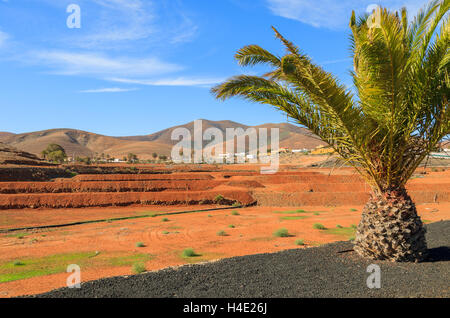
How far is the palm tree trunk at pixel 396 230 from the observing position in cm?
751

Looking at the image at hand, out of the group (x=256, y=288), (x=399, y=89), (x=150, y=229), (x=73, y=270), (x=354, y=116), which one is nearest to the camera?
(x=256, y=288)

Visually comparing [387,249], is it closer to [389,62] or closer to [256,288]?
[256,288]

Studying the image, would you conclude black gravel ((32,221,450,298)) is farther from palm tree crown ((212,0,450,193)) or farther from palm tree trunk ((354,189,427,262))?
palm tree crown ((212,0,450,193))

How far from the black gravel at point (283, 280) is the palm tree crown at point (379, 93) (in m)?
2.02

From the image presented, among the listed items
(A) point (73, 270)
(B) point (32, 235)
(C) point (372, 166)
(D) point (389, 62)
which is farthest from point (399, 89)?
(B) point (32, 235)

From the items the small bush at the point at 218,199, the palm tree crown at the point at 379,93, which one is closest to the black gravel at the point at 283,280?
the palm tree crown at the point at 379,93

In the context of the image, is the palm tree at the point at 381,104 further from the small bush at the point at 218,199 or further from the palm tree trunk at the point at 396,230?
Answer: the small bush at the point at 218,199

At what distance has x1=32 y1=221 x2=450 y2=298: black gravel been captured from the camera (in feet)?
19.2

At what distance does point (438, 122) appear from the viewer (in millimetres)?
7211

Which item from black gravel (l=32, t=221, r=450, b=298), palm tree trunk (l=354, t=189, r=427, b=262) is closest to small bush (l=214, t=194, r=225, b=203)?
black gravel (l=32, t=221, r=450, b=298)

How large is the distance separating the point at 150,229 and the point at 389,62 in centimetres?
1544

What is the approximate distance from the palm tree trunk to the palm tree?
2cm

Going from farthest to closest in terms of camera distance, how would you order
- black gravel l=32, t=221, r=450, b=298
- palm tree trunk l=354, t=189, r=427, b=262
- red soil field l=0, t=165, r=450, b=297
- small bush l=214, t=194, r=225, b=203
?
small bush l=214, t=194, r=225, b=203 → red soil field l=0, t=165, r=450, b=297 → palm tree trunk l=354, t=189, r=427, b=262 → black gravel l=32, t=221, r=450, b=298

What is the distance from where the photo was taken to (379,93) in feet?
22.5
